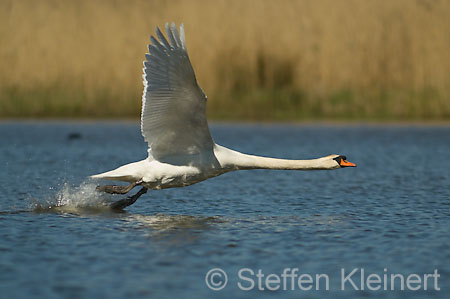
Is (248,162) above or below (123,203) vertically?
above

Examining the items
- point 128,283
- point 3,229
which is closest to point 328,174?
point 3,229

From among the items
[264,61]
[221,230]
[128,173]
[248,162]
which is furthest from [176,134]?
[264,61]

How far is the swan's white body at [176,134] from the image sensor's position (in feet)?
26.9

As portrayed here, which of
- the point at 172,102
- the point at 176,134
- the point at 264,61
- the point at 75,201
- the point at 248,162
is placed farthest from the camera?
the point at 264,61

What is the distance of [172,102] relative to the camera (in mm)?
8602

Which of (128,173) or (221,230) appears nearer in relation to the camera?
(221,230)

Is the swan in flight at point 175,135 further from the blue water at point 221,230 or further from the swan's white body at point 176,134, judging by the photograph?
the blue water at point 221,230

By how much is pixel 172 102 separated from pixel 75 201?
2.85m

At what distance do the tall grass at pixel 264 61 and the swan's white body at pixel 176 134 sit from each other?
49.0 feet

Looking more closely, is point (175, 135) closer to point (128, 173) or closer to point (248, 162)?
point (128, 173)

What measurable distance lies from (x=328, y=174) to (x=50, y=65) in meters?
12.5

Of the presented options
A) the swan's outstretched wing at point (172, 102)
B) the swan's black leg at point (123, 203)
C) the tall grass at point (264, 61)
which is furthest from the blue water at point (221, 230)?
the tall grass at point (264, 61)

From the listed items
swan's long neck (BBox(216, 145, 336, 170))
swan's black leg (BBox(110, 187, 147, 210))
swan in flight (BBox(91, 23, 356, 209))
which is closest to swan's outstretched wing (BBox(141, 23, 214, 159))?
swan in flight (BBox(91, 23, 356, 209))

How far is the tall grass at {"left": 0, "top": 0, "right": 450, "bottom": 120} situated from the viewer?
952 inches
